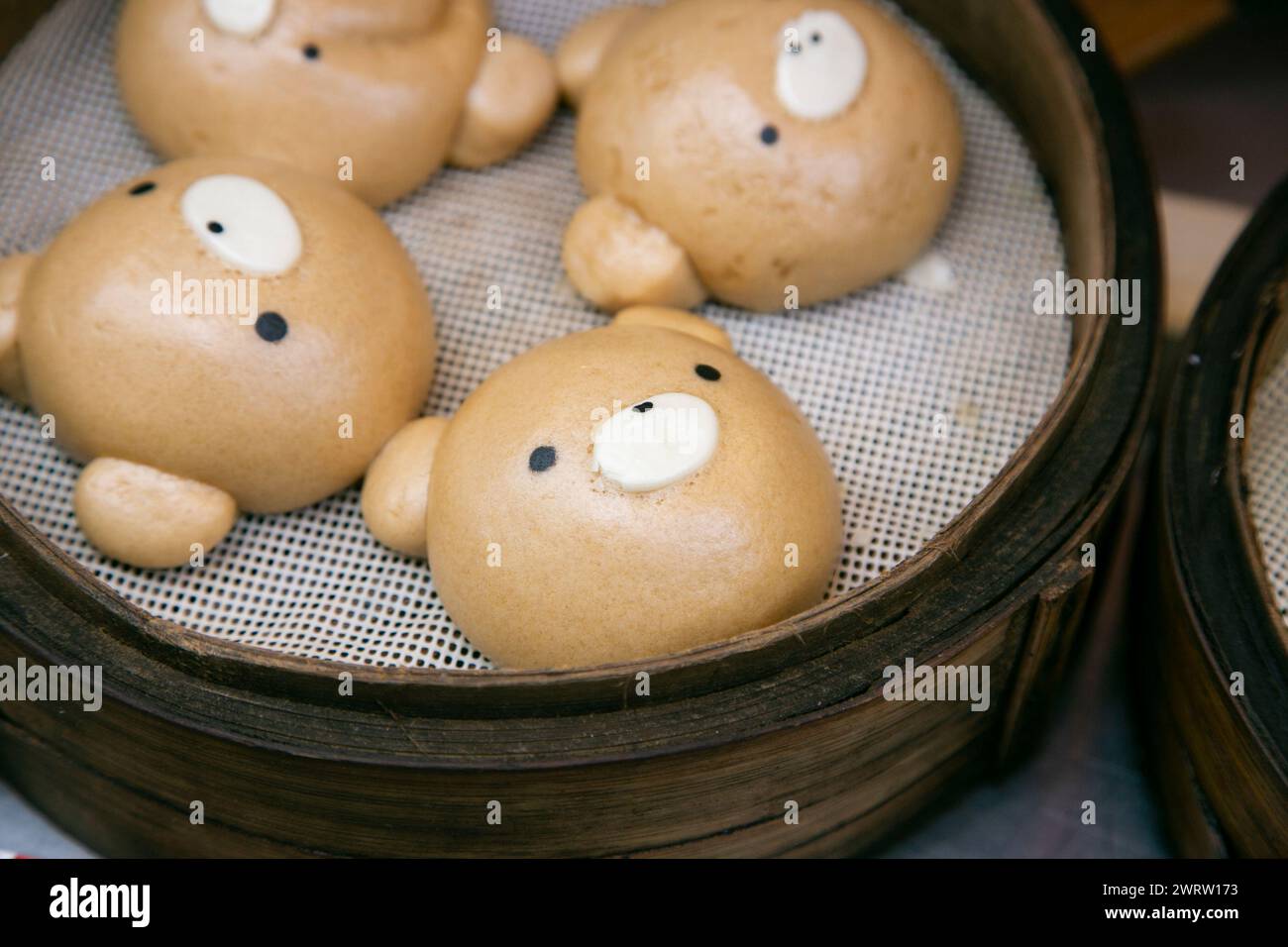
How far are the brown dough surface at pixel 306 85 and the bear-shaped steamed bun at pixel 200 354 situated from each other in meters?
0.12

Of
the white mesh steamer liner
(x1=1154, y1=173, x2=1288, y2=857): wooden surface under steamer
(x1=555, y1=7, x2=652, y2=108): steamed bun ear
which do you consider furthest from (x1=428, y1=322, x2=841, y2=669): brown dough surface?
(x1=555, y1=7, x2=652, y2=108): steamed bun ear

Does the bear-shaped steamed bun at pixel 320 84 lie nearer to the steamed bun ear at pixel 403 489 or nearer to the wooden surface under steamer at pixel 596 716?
the steamed bun ear at pixel 403 489

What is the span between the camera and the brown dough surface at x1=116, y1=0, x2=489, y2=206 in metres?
1.16

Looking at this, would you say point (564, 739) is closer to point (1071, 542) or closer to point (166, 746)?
point (166, 746)

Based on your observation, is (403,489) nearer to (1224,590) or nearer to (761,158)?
(761,158)

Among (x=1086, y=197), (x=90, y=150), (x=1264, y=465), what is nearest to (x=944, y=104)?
(x=1086, y=197)

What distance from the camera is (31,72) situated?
1.27 m

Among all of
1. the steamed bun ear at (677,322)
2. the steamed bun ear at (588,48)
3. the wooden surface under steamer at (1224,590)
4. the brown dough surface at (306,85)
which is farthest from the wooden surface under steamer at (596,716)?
the steamed bun ear at (588,48)

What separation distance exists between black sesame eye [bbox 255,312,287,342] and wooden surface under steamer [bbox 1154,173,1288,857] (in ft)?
2.32

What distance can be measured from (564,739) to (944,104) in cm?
71

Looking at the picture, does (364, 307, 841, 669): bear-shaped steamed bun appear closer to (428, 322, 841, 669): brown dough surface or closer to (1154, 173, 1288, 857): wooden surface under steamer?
(428, 322, 841, 669): brown dough surface

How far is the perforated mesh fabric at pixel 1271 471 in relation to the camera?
1.06 m

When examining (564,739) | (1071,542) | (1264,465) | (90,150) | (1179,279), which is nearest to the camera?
(564,739)

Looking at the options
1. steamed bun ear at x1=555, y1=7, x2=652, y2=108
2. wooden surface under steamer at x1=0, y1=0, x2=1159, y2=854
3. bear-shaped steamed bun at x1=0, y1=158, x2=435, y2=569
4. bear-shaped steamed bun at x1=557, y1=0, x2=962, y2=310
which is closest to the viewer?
wooden surface under steamer at x1=0, y1=0, x2=1159, y2=854
